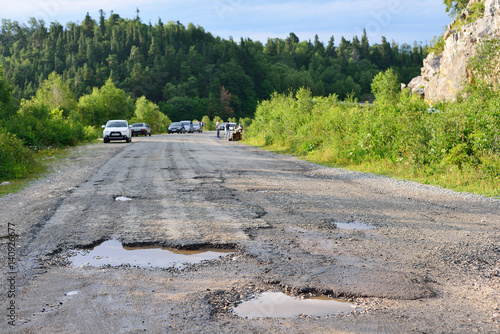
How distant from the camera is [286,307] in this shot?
368 cm

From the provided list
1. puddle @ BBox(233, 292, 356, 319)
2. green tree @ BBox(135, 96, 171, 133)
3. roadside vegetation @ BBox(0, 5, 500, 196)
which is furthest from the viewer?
green tree @ BBox(135, 96, 171, 133)

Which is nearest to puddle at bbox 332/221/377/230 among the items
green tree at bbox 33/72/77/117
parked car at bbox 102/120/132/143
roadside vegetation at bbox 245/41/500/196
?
roadside vegetation at bbox 245/41/500/196

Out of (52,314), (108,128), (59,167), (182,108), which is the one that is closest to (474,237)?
(52,314)

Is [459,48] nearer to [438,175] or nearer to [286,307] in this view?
[438,175]

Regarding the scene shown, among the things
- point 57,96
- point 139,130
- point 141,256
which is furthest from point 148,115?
point 141,256

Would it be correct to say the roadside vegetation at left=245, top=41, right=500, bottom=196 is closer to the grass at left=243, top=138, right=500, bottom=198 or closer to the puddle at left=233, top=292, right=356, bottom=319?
the grass at left=243, top=138, right=500, bottom=198

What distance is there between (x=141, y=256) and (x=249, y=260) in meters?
1.35

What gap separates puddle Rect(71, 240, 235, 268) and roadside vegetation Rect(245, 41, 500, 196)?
7.14 m

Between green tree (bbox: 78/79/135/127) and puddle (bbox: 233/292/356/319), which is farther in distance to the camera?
green tree (bbox: 78/79/135/127)

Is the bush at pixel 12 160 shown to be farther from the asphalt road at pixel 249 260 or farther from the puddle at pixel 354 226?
the puddle at pixel 354 226

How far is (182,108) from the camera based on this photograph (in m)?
126

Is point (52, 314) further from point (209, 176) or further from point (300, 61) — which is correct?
point (300, 61)

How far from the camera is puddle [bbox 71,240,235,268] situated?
4879 millimetres

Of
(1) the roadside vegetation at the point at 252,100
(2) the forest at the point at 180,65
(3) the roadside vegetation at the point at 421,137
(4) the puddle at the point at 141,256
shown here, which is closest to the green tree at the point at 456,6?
(1) the roadside vegetation at the point at 252,100
